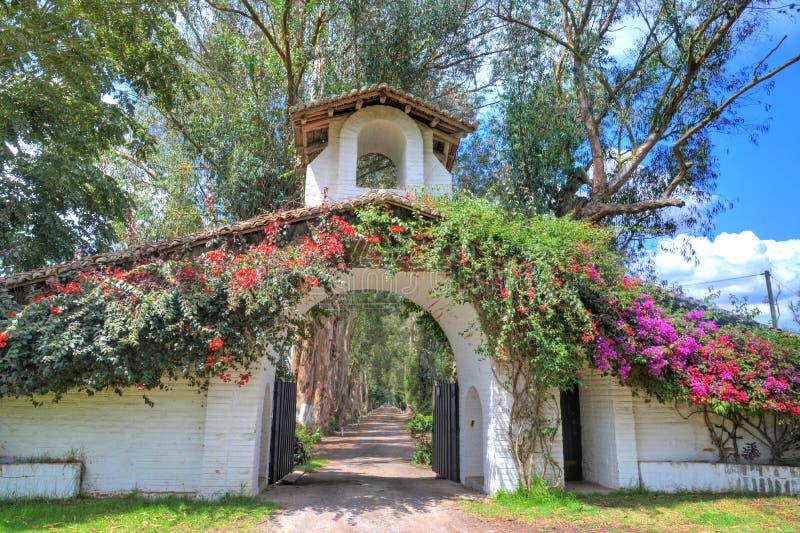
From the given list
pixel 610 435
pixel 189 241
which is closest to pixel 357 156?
pixel 189 241

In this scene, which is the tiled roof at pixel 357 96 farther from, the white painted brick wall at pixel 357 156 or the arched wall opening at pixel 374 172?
the arched wall opening at pixel 374 172

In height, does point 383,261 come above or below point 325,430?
above

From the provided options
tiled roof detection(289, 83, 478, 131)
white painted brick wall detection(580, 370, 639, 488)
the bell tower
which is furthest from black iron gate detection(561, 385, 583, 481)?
tiled roof detection(289, 83, 478, 131)

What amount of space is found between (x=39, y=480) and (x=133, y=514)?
193 centimetres

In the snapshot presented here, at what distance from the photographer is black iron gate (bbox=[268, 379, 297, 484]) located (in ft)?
32.1

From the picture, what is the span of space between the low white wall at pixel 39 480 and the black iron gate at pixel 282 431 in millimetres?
3221

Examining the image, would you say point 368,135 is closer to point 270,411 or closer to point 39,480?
point 270,411

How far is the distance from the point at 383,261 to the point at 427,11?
11.5m

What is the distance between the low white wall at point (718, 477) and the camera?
29.0 ft

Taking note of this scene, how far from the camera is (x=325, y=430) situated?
900 inches

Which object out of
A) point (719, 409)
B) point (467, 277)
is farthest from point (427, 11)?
point (719, 409)

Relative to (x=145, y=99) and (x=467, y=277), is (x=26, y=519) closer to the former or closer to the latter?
(x=467, y=277)

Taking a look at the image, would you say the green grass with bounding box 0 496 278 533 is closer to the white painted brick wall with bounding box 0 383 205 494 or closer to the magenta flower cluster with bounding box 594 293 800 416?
the white painted brick wall with bounding box 0 383 205 494

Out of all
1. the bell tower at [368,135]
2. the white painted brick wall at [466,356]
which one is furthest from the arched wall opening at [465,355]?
the bell tower at [368,135]
